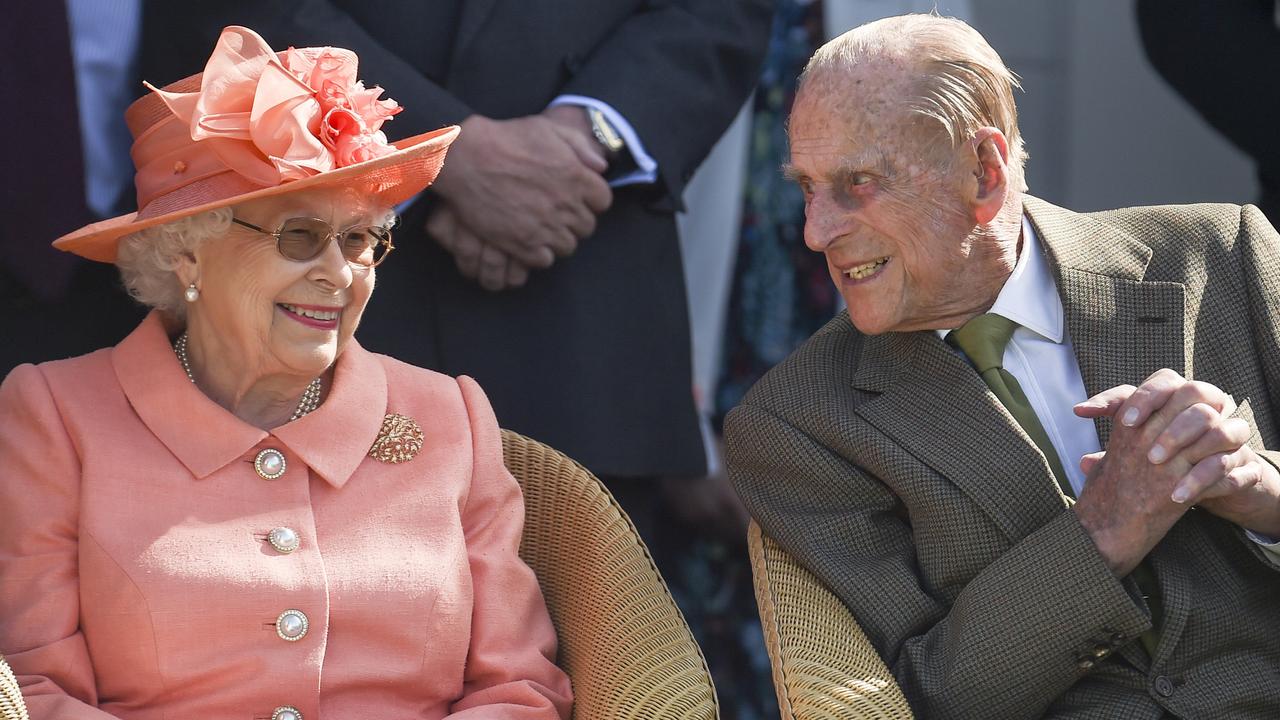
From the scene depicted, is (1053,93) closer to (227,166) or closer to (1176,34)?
(1176,34)

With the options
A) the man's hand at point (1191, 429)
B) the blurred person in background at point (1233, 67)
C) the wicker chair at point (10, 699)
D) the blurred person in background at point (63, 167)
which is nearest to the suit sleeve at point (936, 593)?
the man's hand at point (1191, 429)

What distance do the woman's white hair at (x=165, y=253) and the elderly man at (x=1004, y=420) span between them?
3.09 ft

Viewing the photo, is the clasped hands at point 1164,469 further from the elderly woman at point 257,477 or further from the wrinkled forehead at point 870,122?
the elderly woman at point 257,477

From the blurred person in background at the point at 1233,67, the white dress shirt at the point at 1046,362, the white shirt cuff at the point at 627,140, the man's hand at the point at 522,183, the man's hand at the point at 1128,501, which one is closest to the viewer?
the man's hand at the point at 1128,501

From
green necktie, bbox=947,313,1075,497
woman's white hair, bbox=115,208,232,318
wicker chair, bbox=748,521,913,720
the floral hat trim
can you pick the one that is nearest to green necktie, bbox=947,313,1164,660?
green necktie, bbox=947,313,1075,497

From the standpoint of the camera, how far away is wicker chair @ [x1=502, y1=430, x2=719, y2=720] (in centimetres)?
309

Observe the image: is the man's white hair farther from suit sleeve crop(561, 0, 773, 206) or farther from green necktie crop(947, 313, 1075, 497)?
suit sleeve crop(561, 0, 773, 206)

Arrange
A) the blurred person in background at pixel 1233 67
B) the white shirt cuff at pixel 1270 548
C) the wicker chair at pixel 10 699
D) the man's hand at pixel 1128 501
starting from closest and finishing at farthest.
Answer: the wicker chair at pixel 10 699
the man's hand at pixel 1128 501
the white shirt cuff at pixel 1270 548
the blurred person in background at pixel 1233 67

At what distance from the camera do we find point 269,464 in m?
3.16

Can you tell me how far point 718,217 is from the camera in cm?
546

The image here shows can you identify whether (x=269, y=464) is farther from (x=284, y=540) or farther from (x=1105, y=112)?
(x=1105, y=112)

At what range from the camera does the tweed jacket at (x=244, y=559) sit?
2945 millimetres

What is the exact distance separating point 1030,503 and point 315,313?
1407 millimetres

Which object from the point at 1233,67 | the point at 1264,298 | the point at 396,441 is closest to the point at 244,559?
the point at 396,441
